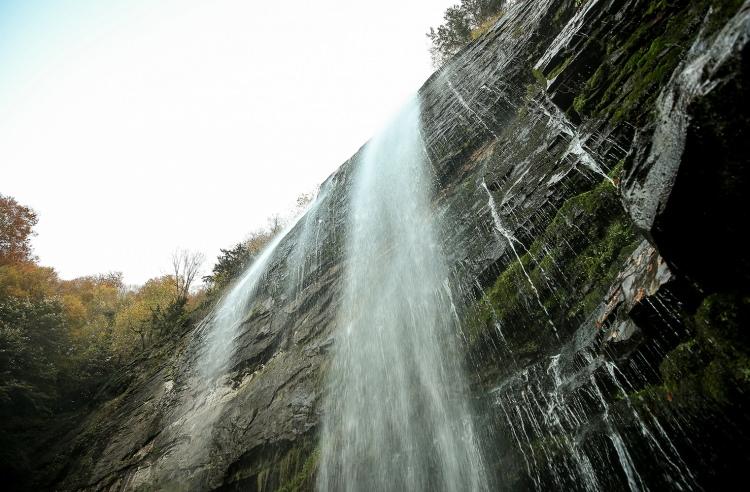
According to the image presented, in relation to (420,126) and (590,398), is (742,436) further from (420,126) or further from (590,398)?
(420,126)

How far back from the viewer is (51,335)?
15422mm

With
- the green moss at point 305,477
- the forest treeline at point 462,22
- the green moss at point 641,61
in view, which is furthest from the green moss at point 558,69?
the forest treeline at point 462,22

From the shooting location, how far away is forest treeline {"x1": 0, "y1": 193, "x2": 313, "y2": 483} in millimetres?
12328

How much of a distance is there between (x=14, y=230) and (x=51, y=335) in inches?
529

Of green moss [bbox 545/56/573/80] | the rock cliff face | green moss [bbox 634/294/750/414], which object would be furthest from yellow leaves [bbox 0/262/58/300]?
green moss [bbox 634/294/750/414]

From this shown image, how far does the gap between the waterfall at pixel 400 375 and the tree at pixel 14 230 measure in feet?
86.2

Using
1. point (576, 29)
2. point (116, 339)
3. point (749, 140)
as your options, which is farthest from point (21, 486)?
point (576, 29)

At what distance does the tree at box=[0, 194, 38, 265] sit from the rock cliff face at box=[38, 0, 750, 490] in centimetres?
1861

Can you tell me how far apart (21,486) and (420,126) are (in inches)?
662

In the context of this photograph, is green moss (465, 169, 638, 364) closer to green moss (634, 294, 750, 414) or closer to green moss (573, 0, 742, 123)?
green moss (634, 294, 750, 414)

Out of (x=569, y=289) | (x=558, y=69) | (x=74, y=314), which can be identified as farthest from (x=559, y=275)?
(x=74, y=314)

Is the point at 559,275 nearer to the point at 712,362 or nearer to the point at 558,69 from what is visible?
the point at 712,362

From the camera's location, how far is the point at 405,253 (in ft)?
26.2

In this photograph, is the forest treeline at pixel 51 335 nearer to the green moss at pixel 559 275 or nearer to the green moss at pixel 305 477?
the green moss at pixel 305 477
